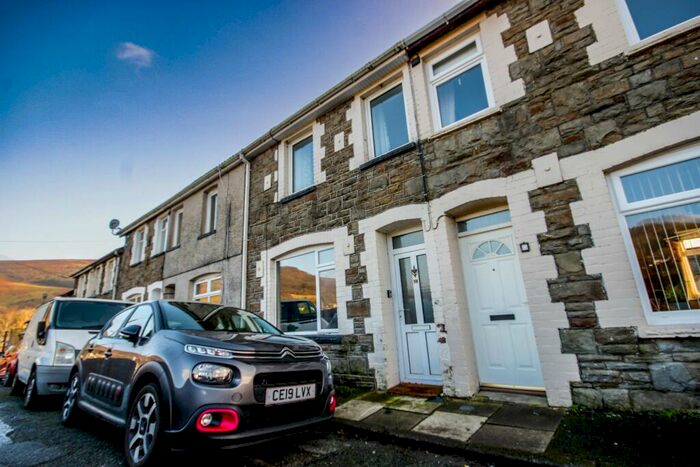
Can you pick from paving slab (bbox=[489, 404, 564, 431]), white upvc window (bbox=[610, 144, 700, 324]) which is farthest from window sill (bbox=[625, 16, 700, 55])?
paving slab (bbox=[489, 404, 564, 431])

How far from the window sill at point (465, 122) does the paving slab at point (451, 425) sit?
4.11m

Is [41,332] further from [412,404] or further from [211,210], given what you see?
[412,404]

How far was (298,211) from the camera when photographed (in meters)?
7.31

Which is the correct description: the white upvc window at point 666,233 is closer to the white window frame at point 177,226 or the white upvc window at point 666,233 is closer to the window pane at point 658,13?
the window pane at point 658,13

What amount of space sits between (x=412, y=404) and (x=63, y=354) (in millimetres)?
5648

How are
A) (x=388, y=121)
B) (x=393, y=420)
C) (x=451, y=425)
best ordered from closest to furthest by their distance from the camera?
(x=451, y=425) < (x=393, y=420) < (x=388, y=121)

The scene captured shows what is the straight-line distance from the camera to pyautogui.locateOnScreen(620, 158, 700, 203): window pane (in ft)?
11.3

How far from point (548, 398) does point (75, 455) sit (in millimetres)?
5150

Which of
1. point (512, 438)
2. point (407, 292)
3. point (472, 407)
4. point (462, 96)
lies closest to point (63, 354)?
point (407, 292)

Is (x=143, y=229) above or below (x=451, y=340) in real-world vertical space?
above

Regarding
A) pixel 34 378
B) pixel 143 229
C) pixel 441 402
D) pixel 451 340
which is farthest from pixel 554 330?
pixel 143 229

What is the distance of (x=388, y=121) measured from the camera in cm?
651

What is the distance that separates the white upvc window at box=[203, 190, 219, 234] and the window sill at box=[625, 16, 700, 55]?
9.85 metres

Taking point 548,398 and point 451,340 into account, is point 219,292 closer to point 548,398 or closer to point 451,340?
point 451,340
